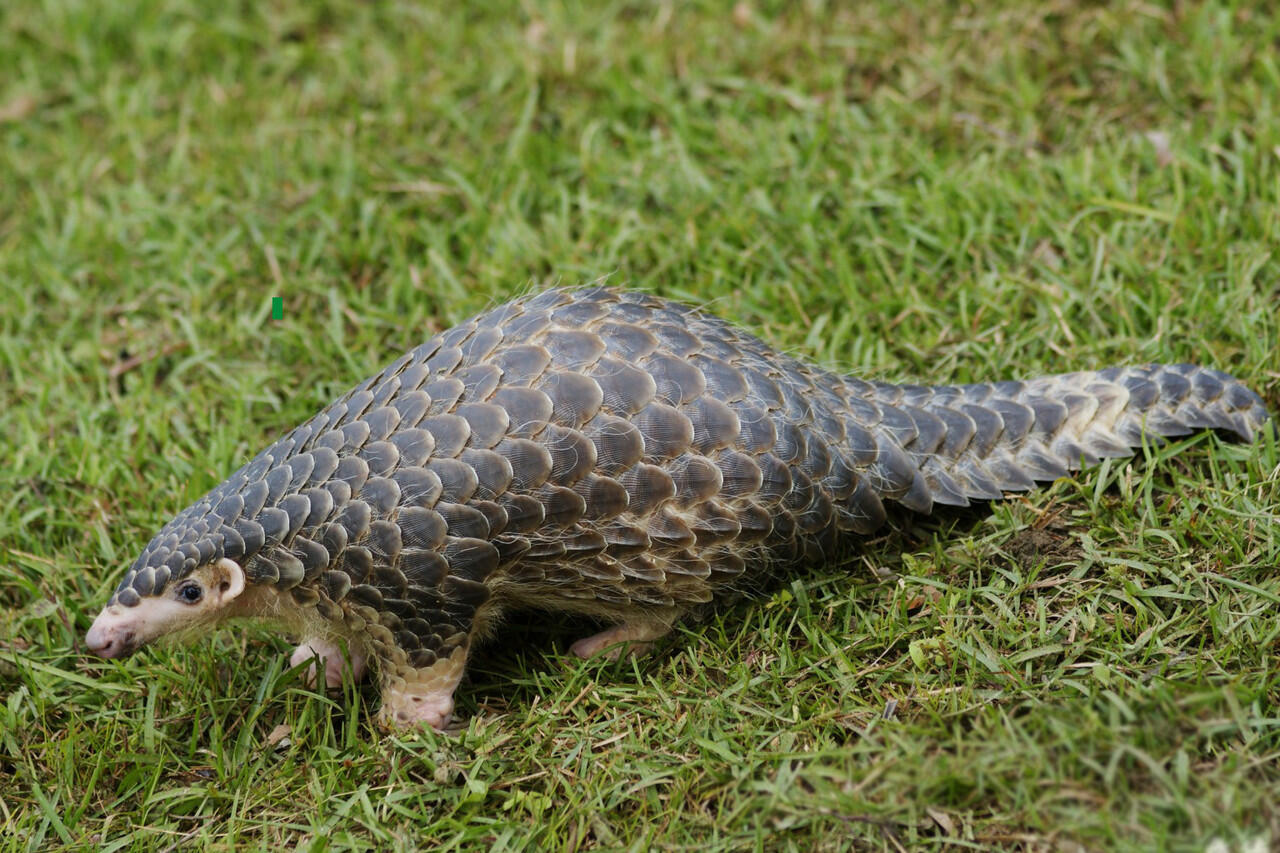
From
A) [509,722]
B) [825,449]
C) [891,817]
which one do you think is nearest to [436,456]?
[509,722]

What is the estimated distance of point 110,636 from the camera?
368 cm

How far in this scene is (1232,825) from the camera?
273cm

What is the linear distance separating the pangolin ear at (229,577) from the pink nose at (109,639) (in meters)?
0.30

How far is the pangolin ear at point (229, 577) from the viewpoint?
143 inches

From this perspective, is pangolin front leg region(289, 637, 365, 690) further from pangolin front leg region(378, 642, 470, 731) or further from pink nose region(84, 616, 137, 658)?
pink nose region(84, 616, 137, 658)

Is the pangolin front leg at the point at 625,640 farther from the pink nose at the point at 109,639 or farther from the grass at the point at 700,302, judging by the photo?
the pink nose at the point at 109,639

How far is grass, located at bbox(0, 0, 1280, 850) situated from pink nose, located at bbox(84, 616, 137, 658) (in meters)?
0.32

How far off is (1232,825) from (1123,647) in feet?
2.68

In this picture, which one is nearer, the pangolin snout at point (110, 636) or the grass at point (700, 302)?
the grass at point (700, 302)

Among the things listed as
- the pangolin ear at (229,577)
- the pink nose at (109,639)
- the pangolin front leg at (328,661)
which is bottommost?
the pangolin front leg at (328,661)

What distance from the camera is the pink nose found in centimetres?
368

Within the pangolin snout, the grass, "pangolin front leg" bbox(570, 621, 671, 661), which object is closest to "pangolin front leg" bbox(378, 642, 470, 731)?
the grass

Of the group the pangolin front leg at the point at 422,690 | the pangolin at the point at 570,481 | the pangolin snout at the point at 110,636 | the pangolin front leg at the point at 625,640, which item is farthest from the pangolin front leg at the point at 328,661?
the pangolin front leg at the point at 625,640

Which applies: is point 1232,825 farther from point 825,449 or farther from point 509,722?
point 509,722
